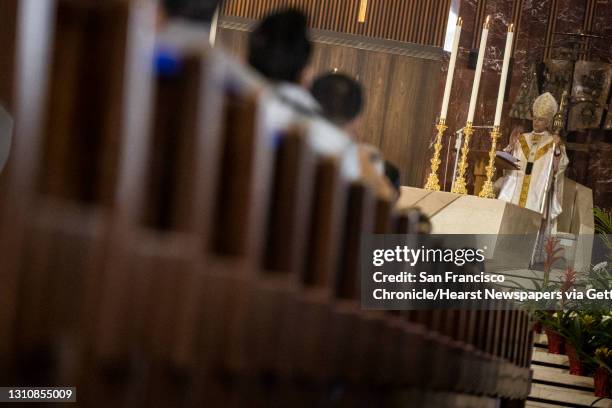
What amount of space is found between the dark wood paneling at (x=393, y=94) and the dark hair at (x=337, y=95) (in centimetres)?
932

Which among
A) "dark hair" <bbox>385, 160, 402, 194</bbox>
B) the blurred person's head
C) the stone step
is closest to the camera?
the blurred person's head

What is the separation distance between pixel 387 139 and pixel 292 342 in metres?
10.1

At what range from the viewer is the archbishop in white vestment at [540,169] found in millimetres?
11680

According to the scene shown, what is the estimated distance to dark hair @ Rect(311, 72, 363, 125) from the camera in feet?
7.06

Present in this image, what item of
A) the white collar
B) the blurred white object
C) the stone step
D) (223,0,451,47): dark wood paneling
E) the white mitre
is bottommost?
the stone step

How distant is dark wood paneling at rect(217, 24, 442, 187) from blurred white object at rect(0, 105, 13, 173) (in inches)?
417

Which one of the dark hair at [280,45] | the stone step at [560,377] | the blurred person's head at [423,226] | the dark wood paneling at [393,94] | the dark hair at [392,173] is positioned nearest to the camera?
the dark hair at [280,45]

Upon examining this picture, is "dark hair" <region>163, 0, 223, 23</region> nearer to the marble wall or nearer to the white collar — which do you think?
the white collar

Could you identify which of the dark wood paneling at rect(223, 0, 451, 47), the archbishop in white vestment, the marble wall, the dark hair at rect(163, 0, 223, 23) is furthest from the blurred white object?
the marble wall

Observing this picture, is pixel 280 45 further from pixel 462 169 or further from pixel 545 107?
pixel 545 107

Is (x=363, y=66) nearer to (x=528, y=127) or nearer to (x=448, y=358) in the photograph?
(x=528, y=127)

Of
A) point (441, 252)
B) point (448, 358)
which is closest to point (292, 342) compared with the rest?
point (441, 252)

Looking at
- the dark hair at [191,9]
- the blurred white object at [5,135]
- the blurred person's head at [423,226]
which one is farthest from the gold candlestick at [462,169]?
the blurred white object at [5,135]

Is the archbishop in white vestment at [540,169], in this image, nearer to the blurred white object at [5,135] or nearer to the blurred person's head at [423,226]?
the blurred person's head at [423,226]
